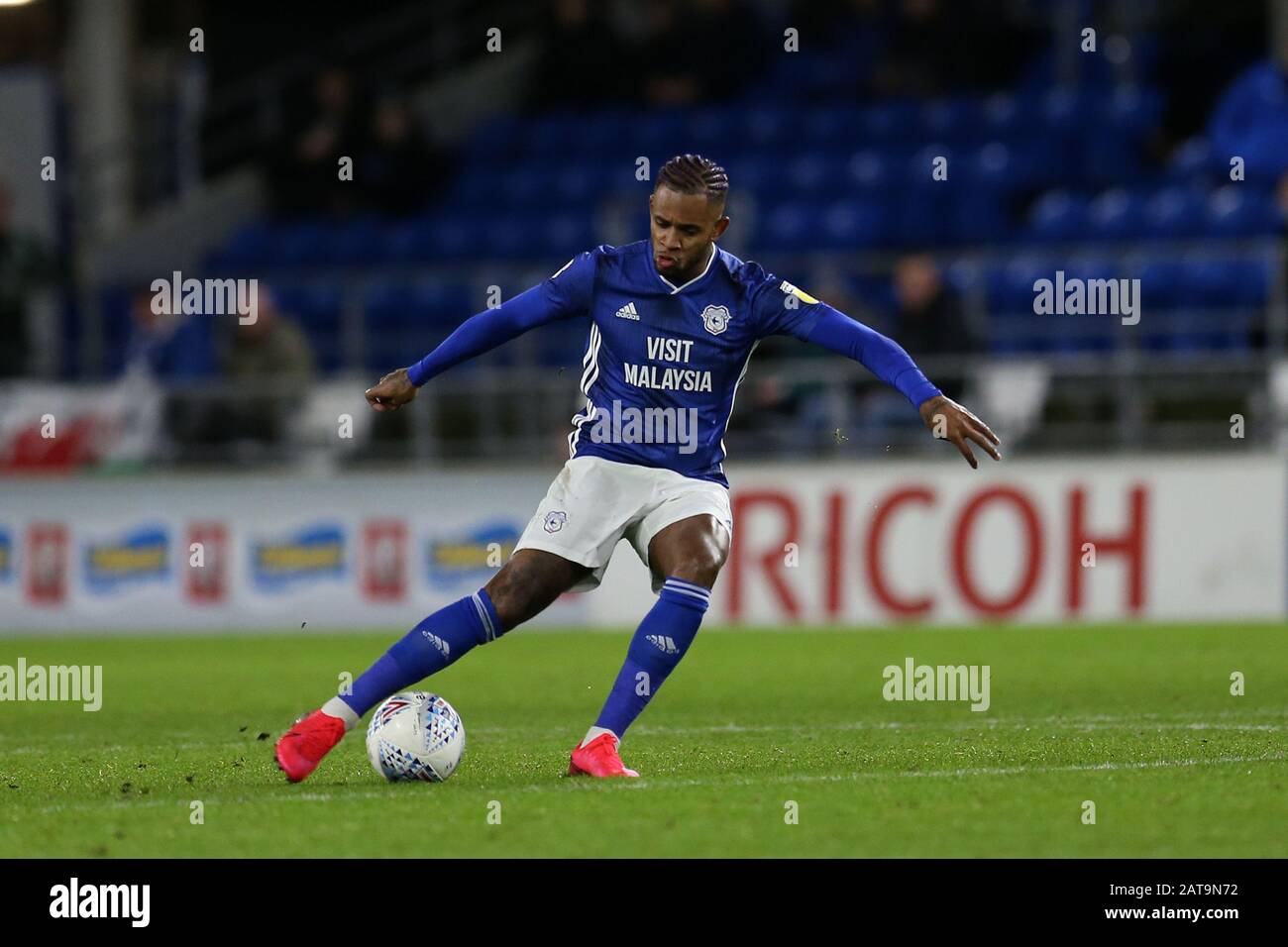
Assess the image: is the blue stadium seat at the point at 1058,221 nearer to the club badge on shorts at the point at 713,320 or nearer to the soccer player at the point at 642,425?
the soccer player at the point at 642,425

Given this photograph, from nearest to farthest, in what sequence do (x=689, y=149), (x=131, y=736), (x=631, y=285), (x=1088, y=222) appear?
(x=631, y=285)
(x=131, y=736)
(x=1088, y=222)
(x=689, y=149)

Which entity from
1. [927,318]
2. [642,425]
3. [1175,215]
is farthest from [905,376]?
[1175,215]

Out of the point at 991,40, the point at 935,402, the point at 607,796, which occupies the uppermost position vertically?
the point at 991,40

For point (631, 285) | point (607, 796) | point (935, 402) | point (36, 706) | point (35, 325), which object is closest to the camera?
point (607, 796)

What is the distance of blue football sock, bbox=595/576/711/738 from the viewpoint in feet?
23.6

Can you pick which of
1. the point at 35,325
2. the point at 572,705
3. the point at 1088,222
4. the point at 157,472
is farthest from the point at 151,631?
the point at 1088,222

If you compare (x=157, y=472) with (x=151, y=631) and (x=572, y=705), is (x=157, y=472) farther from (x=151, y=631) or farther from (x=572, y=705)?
(x=572, y=705)

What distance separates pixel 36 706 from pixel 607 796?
534cm

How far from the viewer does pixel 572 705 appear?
34.0ft

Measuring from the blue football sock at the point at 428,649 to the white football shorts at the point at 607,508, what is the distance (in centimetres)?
29

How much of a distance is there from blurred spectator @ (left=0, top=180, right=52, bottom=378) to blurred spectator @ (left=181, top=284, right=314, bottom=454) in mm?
2791

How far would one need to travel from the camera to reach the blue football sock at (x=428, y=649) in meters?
7.20

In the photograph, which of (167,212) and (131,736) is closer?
(131,736)

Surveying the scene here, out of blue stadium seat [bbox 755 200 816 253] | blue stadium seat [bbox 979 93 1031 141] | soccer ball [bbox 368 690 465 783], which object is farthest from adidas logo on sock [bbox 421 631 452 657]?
blue stadium seat [bbox 979 93 1031 141]
